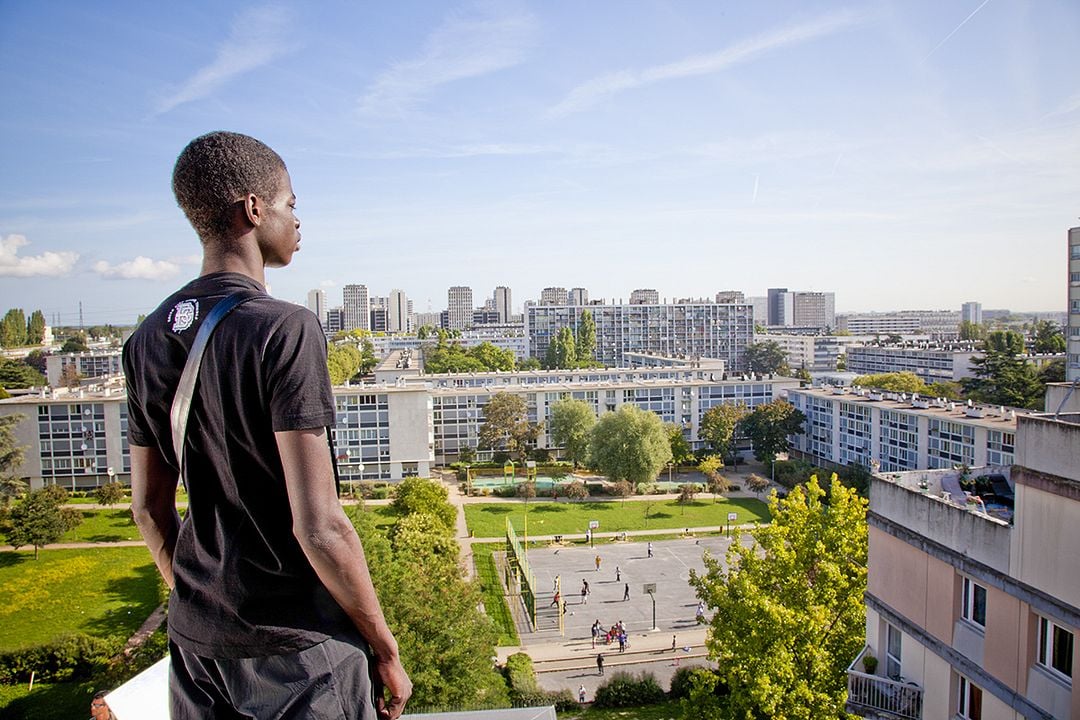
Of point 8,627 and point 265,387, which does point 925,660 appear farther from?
point 8,627

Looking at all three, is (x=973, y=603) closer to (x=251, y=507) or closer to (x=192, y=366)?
(x=251, y=507)

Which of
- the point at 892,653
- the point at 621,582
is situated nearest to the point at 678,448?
the point at 621,582

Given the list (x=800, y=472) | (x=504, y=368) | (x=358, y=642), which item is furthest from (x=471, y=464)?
(x=358, y=642)

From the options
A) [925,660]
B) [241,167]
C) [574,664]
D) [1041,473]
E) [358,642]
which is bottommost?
[574,664]

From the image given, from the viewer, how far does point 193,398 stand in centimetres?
165

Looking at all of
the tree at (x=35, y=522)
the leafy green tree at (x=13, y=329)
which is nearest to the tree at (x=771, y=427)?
the tree at (x=35, y=522)

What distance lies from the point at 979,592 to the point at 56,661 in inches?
654

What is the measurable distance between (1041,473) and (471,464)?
32826mm

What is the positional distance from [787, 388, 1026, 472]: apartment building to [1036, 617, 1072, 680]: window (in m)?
19.7

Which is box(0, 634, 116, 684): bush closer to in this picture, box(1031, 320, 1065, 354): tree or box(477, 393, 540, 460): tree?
box(477, 393, 540, 460): tree

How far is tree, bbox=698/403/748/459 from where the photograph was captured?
36406mm

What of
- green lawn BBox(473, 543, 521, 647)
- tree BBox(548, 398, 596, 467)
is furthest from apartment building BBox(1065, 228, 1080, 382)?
green lawn BBox(473, 543, 521, 647)

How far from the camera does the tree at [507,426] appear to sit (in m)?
37.3

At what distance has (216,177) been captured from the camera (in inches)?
71.4
